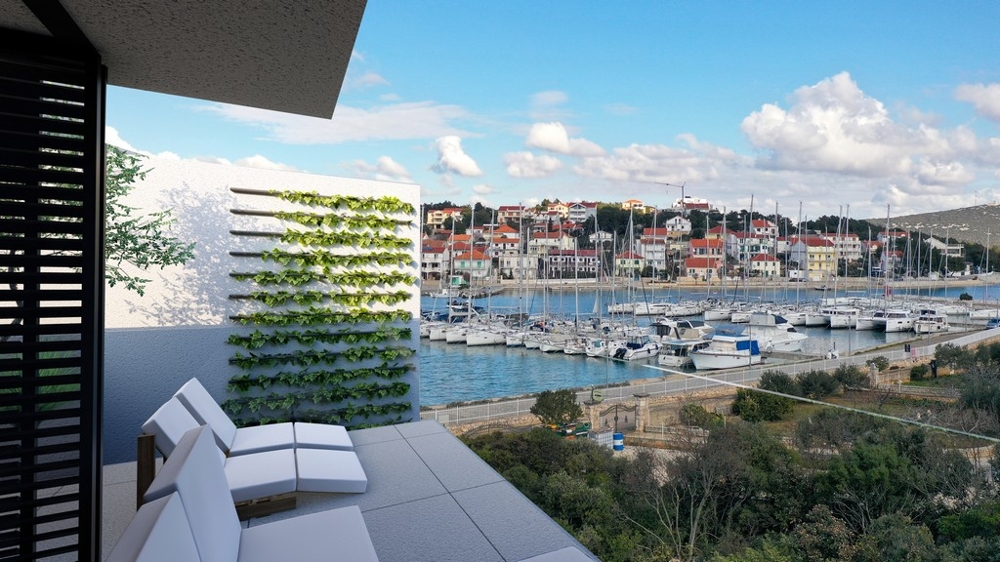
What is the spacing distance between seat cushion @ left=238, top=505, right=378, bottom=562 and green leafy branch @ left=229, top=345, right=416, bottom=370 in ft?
9.94

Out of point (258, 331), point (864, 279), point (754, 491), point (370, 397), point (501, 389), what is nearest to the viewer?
point (258, 331)

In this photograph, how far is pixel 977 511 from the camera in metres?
6.99

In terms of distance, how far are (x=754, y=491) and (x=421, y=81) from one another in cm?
3152

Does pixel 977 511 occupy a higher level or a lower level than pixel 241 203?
lower

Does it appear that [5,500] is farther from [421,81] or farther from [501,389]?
[421,81]

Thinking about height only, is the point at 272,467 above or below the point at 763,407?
above

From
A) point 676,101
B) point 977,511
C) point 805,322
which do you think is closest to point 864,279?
point 805,322

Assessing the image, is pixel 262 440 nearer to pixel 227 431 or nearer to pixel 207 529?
pixel 227 431

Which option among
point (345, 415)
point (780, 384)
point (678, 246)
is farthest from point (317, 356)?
point (678, 246)

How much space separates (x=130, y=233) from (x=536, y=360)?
23982mm

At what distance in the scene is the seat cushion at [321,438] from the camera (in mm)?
3934

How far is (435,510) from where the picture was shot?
322 cm

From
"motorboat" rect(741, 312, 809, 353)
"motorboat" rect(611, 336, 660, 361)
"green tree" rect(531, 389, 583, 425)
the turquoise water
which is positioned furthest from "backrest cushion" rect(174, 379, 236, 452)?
"motorboat" rect(741, 312, 809, 353)

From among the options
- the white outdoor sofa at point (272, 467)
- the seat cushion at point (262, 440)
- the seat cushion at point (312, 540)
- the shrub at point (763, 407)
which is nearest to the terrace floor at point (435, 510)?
the white outdoor sofa at point (272, 467)
